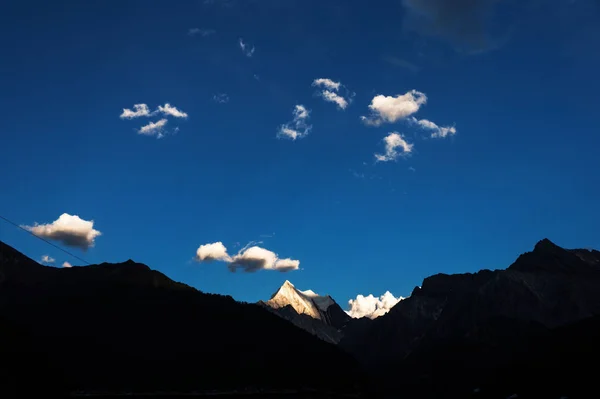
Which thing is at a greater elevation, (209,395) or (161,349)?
(161,349)

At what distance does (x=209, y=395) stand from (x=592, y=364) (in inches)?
6075

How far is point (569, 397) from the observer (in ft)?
584

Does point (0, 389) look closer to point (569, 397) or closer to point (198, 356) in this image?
point (198, 356)

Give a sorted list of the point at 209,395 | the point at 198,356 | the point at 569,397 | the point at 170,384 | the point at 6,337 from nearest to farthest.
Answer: the point at 209,395 → the point at 6,337 → the point at 170,384 → the point at 569,397 → the point at 198,356

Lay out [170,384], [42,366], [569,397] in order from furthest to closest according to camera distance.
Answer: [569,397] → [170,384] → [42,366]

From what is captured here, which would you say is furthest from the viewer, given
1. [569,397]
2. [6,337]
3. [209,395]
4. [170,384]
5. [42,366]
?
[569,397]

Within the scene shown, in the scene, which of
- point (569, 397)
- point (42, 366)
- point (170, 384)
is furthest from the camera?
point (569, 397)

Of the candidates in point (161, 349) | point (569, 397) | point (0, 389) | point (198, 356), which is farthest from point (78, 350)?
point (569, 397)

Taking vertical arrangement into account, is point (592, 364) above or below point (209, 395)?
above

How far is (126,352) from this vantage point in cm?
18925

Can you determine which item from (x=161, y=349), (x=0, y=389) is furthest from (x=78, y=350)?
(x=0, y=389)

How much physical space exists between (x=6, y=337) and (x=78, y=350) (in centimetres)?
4525

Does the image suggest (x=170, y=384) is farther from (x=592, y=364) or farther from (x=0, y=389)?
(x=592, y=364)

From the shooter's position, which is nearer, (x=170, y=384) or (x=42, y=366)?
(x=42, y=366)
